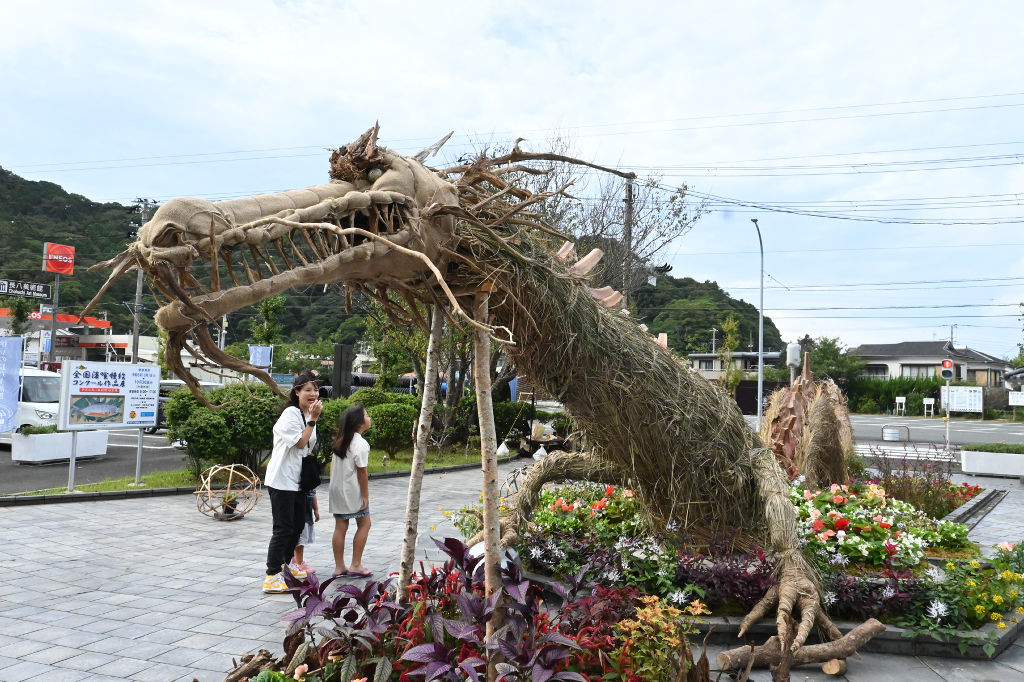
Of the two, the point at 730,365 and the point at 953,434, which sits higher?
the point at 730,365

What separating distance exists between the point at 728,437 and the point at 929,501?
6030mm

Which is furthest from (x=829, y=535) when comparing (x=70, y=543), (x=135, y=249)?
(x=70, y=543)

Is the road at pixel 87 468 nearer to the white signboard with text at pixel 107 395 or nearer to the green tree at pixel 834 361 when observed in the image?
the white signboard with text at pixel 107 395

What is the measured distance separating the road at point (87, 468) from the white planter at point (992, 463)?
1713 cm

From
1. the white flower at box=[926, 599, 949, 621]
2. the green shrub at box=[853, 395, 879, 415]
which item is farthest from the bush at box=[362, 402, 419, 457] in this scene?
the green shrub at box=[853, 395, 879, 415]

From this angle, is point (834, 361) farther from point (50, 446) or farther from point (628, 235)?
point (50, 446)

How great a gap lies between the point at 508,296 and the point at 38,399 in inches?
616

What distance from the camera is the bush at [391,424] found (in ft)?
48.2

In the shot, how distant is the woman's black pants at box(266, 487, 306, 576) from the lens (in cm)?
526

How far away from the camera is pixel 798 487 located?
7.36 metres

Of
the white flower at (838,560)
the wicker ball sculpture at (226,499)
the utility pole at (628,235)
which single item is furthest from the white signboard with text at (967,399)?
the wicker ball sculpture at (226,499)

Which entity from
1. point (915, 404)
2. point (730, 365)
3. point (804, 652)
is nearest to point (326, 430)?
point (804, 652)

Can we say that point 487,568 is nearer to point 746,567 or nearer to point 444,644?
point 444,644

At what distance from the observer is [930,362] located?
55.6 m
